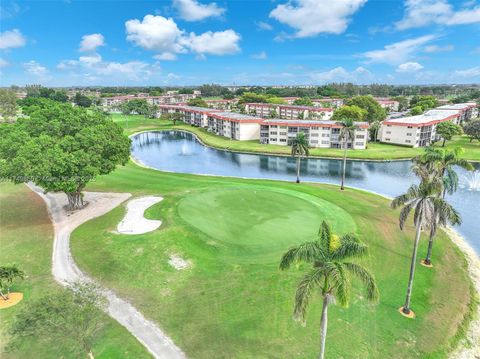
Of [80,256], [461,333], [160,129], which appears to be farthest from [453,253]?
[160,129]

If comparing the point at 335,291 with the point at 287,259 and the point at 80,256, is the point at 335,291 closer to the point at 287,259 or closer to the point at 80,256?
the point at 287,259

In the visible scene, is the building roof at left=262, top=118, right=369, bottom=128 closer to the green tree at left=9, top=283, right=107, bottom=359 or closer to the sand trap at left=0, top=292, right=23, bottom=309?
the sand trap at left=0, top=292, right=23, bottom=309

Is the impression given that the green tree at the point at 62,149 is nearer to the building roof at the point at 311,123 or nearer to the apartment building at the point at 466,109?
the building roof at the point at 311,123

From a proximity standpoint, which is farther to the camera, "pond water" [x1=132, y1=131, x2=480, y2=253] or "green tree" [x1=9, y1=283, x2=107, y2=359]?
"pond water" [x1=132, y1=131, x2=480, y2=253]

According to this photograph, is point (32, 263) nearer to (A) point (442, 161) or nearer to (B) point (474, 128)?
(A) point (442, 161)

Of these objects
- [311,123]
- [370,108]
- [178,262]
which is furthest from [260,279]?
[370,108]

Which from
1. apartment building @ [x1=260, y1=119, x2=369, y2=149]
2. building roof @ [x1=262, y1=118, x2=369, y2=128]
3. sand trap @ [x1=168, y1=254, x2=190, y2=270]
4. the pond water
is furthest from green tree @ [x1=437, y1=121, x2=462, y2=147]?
sand trap @ [x1=168, y1=254, x2=190, y2=270]

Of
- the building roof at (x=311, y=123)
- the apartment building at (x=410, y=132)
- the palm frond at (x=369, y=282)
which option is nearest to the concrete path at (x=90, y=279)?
the palm frond at (x=369, y=282)
